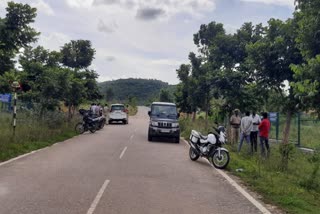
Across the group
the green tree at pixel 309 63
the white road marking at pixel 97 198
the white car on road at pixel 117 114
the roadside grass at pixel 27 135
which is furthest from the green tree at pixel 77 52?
the green tree at pixel 309 63

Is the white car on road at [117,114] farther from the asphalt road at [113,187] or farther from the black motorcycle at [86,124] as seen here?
the asphalt road at [113,187]

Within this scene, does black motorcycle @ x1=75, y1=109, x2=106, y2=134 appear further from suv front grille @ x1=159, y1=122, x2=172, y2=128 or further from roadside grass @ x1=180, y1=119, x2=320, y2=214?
roadside grass @ x1=180, y1=119, x2=320, y2=214

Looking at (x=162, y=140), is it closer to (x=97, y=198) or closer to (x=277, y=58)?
(x=277, y=58)

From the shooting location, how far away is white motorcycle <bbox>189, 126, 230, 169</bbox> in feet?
44.1

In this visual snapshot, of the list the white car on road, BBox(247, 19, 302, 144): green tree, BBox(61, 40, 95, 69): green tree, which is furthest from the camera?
the white car on road

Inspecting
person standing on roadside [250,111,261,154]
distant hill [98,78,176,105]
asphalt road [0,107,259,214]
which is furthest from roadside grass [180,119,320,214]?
distant hill [98,78,176,105]

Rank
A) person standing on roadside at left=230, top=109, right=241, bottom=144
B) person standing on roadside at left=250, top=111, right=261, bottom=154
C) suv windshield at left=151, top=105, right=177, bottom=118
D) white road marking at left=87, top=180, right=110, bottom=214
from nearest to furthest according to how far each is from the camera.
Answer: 1. white road marking at left=87, top=180, right=110, bottom=214
2. person standing on roadside at left=250, top=111, right=261, bottom=154
3. person standing on roadside at left=230, top=109, right=241, bottom=144
4. suv windshield at left=151, top=105, right=177, bottom=118

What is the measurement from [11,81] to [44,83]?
742cm

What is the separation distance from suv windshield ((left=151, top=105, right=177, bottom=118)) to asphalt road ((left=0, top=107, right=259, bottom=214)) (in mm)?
9090

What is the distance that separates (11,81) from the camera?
15.7 meters

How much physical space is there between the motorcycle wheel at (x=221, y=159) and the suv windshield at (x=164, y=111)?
33.7ft

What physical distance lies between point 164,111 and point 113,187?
14.9 m

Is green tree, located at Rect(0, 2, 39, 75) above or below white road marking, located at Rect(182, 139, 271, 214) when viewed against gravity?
above

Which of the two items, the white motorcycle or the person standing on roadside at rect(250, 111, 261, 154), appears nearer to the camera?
the white motorcycle
